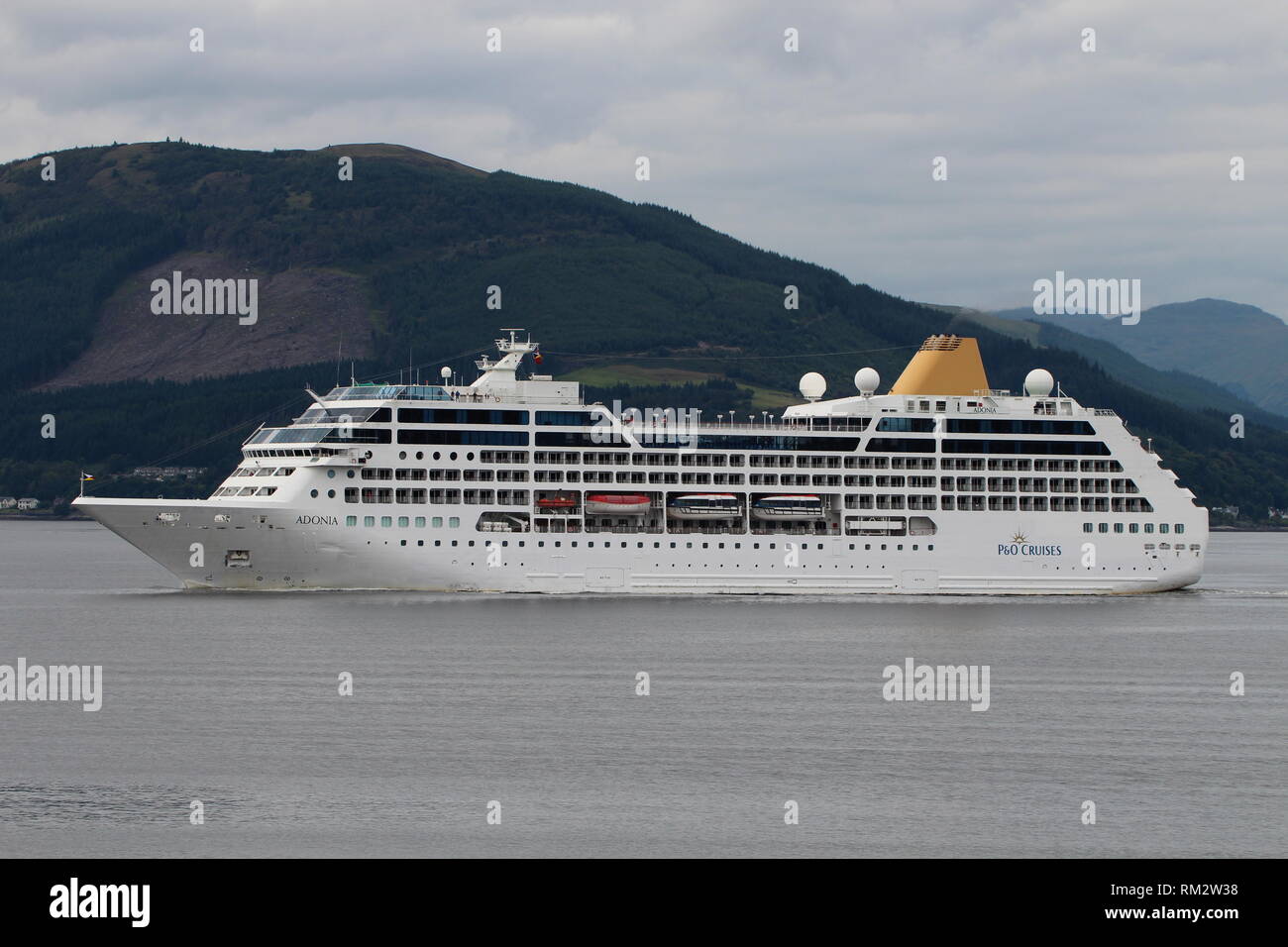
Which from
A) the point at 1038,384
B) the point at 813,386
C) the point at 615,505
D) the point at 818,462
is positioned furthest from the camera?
the point at 813,386

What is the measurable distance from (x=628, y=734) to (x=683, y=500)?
29089 mm

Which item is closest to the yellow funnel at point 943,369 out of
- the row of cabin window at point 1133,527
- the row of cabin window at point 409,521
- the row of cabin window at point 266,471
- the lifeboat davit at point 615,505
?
the row of cabin window at point 1133,527

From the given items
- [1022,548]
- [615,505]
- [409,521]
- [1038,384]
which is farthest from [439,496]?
[1038,384]

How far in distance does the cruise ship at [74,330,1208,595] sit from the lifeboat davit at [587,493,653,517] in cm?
8

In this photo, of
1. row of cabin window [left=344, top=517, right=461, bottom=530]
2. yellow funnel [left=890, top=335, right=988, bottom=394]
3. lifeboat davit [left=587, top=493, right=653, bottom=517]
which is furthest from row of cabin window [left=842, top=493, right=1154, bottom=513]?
row of cabin window [left=344, top=517, right=461, bottom=530]

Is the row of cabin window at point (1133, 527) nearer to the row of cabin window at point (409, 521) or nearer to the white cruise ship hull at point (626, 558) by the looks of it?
the white cruise ship hull at point (626, 558)

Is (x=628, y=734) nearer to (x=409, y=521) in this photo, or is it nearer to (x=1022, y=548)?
(x=409, y=521)

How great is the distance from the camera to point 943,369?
7119cm

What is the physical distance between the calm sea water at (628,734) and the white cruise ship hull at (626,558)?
1302 millimetres

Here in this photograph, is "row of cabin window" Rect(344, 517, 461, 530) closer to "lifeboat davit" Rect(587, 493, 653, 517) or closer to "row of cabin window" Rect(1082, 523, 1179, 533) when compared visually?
"lifeboat davit" Rect(587, 493, 653, 517)

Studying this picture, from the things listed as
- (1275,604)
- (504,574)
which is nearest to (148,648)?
(504,574)

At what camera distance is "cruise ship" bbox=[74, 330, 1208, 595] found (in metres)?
62.4

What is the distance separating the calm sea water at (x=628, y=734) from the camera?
94.6ft

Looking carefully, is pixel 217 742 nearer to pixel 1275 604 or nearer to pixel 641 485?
pixel 641 485
